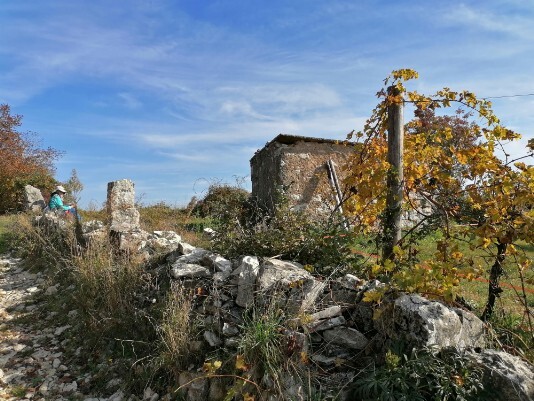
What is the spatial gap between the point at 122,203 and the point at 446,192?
5.80m

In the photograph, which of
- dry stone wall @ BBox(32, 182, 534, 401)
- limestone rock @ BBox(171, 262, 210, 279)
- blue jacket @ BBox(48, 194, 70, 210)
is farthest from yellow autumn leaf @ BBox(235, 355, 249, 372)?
blue jacket @ BBox(48, 194, 70, 210)

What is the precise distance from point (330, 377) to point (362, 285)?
0.88m

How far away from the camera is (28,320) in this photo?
575 cm

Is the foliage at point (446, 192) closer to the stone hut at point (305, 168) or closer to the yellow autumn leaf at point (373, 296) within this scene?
the yellow autumn leaf at point (373, 296)

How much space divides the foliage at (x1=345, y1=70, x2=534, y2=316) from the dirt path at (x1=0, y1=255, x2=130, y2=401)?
109 inches

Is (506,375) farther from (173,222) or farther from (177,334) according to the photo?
(173,222)

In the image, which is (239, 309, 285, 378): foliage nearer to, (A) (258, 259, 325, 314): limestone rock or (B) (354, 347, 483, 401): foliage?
(A) (258, 259, 325, 314): limestone rock

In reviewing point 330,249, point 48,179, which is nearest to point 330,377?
point 330,249

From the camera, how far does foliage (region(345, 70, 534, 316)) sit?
329cm

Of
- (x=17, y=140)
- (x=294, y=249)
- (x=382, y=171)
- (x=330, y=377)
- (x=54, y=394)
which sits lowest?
(x=54, y=394)

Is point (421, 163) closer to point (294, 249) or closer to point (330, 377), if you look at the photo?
point (294, 249)

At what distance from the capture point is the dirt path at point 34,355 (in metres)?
4.07

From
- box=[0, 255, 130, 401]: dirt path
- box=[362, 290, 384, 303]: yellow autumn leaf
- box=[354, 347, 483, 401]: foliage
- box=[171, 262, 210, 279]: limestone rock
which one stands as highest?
box=[171, 262, 210, 279]: limestone rock

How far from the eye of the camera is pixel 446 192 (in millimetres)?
4191
